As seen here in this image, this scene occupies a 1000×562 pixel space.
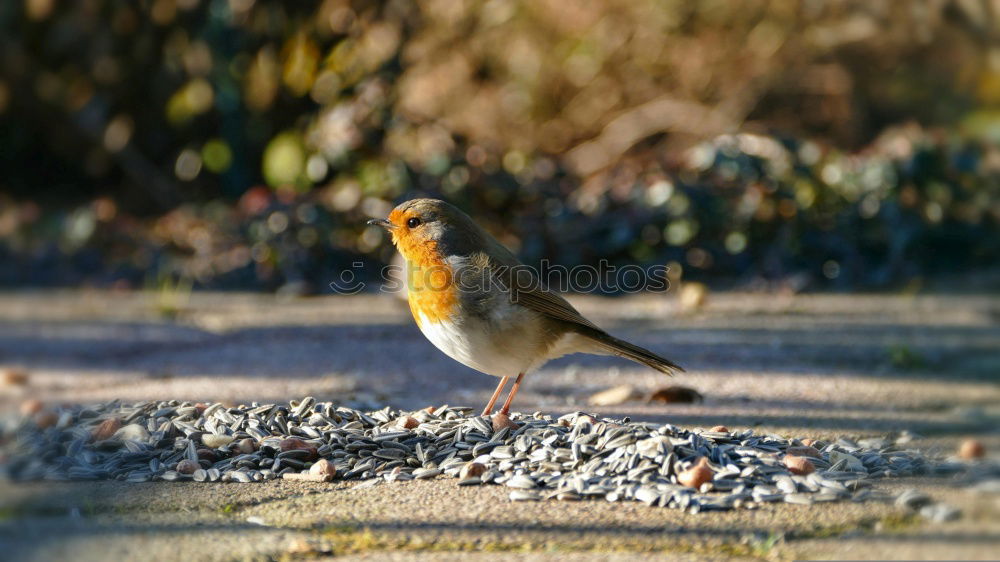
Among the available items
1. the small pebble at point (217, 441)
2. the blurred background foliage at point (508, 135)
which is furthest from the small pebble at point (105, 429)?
the blurred background foliage at point (508, 135)

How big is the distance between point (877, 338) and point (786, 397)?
1314 millimetres

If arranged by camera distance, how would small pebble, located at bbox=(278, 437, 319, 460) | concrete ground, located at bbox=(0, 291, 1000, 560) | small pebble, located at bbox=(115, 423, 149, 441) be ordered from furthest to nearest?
1. small pebble, located at bbox=(115, 423, 149, 441)
2. small pebble, located at bbox=(278, 437, 319, 460)
3. concrete ground, located at bbox=(0, 291, 1000, 560)

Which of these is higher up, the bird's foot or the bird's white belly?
the bird's white belly

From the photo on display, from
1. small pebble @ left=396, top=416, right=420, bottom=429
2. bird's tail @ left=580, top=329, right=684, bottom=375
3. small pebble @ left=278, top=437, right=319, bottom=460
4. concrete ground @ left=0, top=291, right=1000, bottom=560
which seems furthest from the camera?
bird's tail @ left=580, top=329, right=684, bottom=375

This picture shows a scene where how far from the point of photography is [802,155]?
6.80 meters

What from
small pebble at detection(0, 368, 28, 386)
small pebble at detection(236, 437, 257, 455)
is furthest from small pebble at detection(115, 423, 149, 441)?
small pebble at detection(0, 368, 28, 386)

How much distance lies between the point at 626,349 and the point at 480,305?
506mm

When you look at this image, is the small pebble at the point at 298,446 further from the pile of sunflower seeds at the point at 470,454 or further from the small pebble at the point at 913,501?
the small pebble at the point at 913,501

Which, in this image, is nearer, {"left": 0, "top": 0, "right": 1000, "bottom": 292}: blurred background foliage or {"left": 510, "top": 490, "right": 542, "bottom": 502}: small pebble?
{"left": 510, "top": 490, "right": 542, "bottom": 502}: small pebble

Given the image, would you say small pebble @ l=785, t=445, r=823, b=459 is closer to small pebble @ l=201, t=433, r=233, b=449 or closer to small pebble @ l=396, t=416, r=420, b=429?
small pebble @ l=396, t=416, r=420, b=429

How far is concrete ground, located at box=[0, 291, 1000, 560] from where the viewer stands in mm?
2229

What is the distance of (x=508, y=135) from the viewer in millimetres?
8664

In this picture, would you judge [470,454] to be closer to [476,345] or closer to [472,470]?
[472,470]

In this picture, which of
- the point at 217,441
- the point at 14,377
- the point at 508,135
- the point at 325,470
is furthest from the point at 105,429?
the point at 508,135
